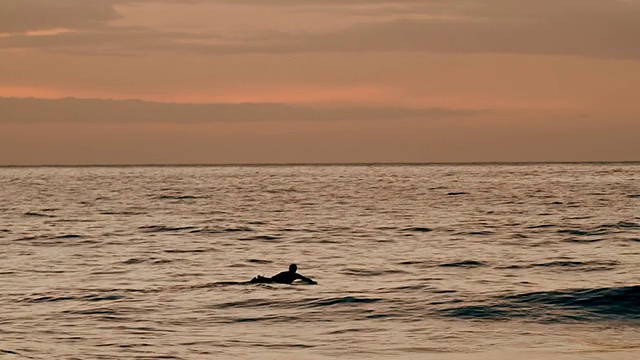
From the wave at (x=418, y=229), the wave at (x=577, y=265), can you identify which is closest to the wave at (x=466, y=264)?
the wave at (x=577, y=265)

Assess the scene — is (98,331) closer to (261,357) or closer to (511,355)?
(261,357)

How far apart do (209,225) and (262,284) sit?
89.7 ft

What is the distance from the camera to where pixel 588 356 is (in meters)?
20.3

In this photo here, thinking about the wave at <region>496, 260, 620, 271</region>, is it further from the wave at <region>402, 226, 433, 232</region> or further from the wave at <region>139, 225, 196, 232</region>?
the wave at <region>139, 225, 196, 232</region>

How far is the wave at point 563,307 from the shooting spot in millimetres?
25547

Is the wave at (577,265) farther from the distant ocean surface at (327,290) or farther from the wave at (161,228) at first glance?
the wave at (161,228)

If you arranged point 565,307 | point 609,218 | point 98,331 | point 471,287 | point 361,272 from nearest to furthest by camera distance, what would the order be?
point 98,331 → point 565,307 → point 471,287 → point 361,272 → point 609,218

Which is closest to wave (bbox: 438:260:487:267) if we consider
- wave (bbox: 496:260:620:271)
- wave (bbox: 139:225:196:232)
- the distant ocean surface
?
the distant ocean surface

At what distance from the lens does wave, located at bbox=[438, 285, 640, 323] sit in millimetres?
25547

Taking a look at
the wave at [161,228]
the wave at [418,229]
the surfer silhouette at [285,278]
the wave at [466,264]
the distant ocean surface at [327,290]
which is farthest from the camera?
the wave at [161,228]

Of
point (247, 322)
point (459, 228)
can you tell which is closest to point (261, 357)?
point (247, 322)

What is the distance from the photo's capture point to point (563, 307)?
26.8 m

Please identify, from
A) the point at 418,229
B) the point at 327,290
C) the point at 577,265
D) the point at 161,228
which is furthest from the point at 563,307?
the point at 161,228

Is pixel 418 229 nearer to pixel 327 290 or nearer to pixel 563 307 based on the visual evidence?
pixel 327 290
